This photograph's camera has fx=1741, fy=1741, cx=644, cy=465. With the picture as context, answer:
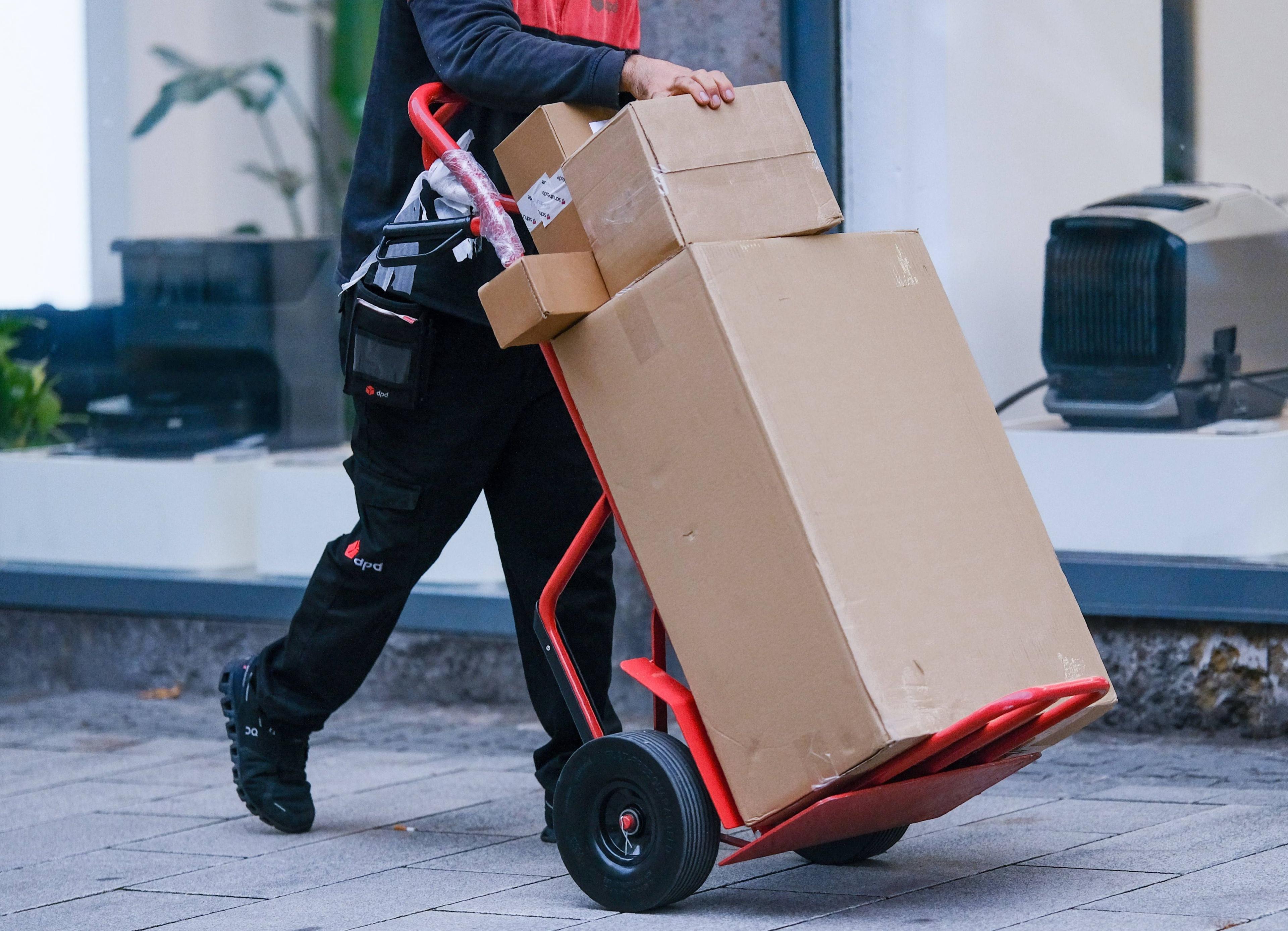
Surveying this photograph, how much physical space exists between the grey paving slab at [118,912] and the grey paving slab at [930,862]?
0.92 meters

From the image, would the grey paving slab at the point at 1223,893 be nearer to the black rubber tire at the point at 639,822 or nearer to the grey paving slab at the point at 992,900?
the grey paving slab at the point at 992,900

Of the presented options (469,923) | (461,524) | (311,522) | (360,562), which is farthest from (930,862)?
(311,522)

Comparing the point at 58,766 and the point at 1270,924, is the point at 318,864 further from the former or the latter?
the point at 1270,924

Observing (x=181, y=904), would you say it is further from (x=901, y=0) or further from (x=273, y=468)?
(x=901, y=0)

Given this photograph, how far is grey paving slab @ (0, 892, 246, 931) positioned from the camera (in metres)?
2.87

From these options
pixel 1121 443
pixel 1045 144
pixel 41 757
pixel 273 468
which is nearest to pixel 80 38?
pixel 273 468

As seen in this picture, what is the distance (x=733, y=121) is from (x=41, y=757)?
2.66 meters

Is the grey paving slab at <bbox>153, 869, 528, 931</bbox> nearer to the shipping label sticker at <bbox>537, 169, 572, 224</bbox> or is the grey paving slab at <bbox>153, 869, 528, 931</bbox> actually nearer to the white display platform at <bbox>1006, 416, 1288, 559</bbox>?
the shipping label sticker at <bbox>537, 169, 572, 224</bbox>

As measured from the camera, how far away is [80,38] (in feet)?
18.6

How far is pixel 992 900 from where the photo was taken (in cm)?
279

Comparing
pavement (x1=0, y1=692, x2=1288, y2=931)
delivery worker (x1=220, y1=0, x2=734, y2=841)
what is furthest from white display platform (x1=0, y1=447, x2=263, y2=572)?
delivery worker (x1=220, y1=0, x2=734, y2=841)

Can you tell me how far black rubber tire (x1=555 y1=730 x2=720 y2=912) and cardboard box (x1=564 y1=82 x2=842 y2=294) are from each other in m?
0.73

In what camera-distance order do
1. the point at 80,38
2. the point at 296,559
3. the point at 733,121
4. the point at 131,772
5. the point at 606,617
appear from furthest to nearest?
the point at 80,38 < the point at 296,559 < the point at 131,772 < the point at 606,617 < the point at 733,121

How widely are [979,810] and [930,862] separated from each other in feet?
1.45
